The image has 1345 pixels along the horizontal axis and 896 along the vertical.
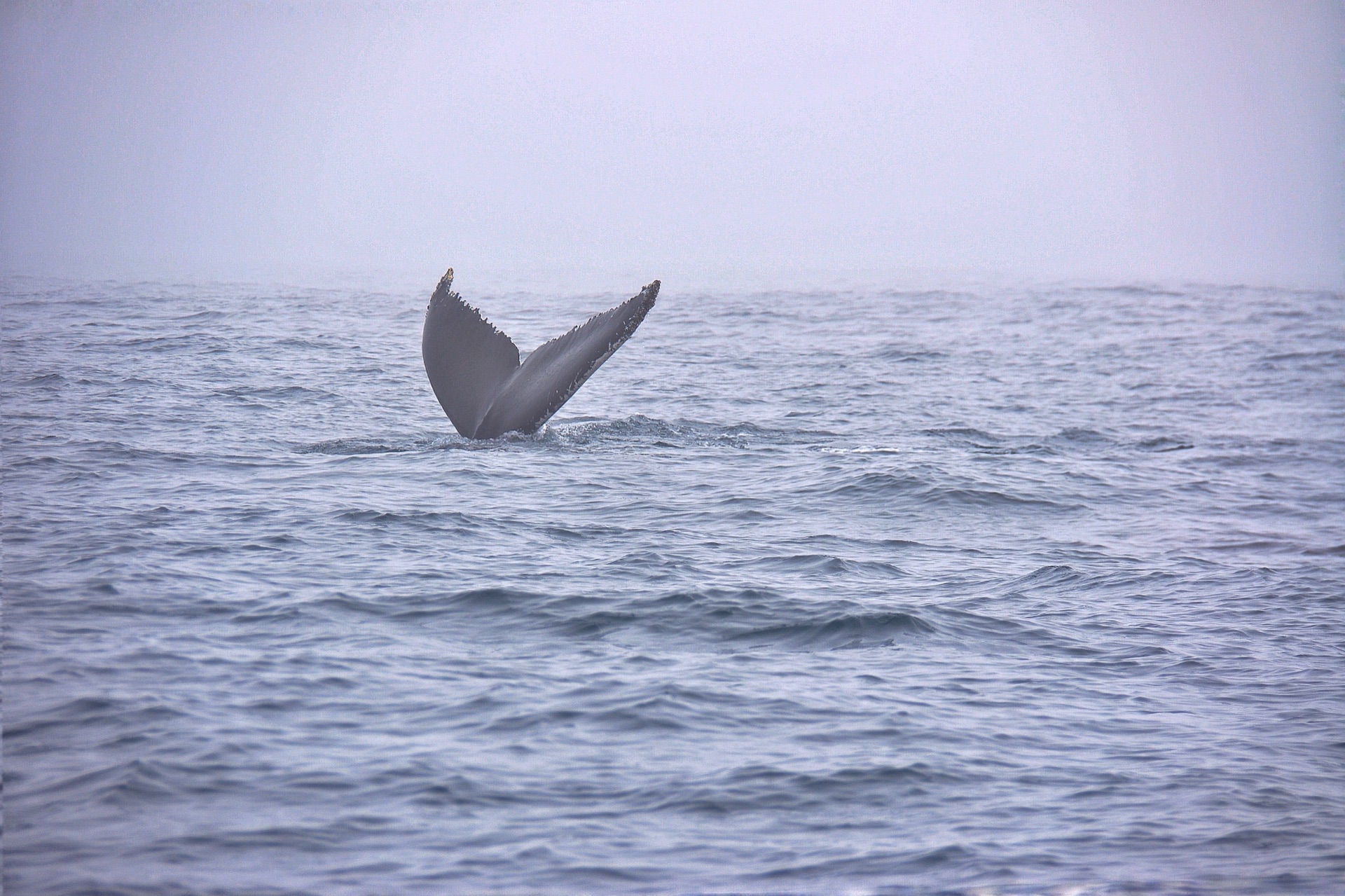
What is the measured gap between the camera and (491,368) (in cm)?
1327

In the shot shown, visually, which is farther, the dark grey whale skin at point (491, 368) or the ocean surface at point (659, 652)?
the dark grey whale skin at point (491, 368)

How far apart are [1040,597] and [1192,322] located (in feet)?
94.2

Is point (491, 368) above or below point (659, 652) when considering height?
above

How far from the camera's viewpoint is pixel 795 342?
1153 inches

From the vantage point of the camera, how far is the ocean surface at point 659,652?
534 cm

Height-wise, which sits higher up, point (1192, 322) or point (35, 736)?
point (1192, 322)

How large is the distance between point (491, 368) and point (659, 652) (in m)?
6.07

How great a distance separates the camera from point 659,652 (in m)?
7.88

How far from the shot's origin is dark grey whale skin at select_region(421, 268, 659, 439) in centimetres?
1238

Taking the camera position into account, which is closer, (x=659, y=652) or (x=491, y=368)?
(x=659, y=652)

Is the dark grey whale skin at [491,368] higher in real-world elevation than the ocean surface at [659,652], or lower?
higher

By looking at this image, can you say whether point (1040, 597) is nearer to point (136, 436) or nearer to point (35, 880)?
point (35, 880)

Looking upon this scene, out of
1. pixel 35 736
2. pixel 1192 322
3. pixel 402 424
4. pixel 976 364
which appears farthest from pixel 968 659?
pixel 1192 322

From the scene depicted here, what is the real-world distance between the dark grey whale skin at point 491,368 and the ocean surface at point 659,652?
1.89ft
